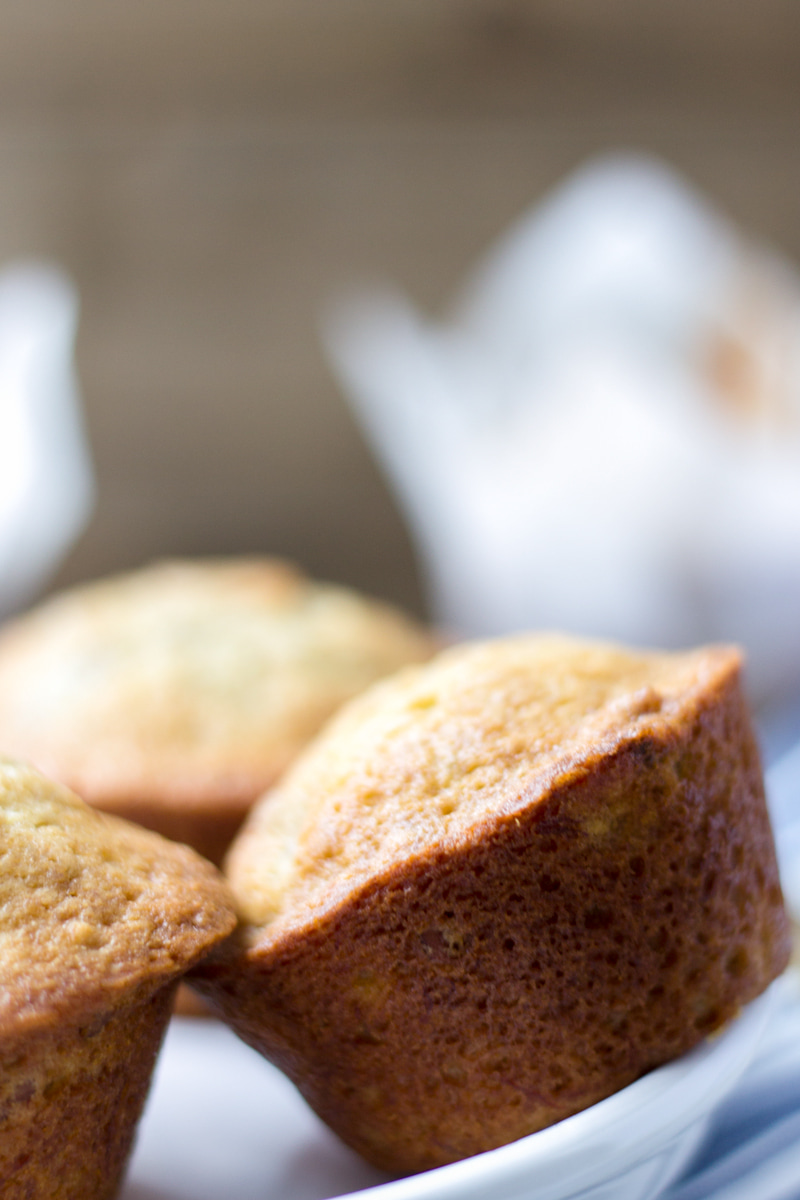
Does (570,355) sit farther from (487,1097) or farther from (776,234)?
(487,1097)

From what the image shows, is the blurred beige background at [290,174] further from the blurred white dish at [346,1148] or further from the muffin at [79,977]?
the muffin at [79,977]

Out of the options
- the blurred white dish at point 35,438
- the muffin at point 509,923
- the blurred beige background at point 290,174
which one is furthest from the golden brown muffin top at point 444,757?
the blurred beige background at point 290,174

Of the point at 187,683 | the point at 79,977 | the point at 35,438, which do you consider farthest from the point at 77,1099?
the point at 35,438

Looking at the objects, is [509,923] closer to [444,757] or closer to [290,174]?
[444,757]

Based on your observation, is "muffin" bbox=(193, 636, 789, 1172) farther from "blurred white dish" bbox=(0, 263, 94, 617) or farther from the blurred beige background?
the blurred beige background

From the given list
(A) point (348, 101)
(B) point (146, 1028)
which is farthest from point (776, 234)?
(B) point (146, 1028)

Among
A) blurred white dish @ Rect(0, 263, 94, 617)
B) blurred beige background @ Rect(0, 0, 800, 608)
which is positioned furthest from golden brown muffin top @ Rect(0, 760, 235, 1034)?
blurred beige background @ Rect(0, 0, 800, 608)
